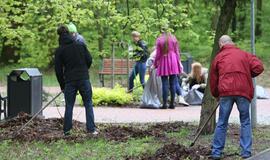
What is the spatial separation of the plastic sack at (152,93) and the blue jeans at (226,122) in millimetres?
6361

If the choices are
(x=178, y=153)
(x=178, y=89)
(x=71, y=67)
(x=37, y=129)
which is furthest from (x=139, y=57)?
(x=178, y=153)

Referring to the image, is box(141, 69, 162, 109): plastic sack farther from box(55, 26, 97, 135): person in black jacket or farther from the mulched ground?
box(55, 26, 97, 135): person in black jacket

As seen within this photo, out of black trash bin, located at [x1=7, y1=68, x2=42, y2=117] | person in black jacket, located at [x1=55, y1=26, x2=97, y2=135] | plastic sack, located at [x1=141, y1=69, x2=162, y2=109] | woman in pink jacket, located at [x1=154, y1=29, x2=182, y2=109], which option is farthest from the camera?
plastic sack, located at [x1=141, y1=69, x2=162, y2=109]

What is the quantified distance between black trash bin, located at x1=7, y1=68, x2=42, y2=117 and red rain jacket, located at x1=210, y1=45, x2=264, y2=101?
5022 millimetres

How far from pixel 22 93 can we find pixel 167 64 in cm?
361

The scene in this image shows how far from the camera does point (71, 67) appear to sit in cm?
1002

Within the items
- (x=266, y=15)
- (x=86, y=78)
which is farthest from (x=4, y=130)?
(x=266, y=15)

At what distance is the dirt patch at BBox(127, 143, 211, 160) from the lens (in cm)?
818

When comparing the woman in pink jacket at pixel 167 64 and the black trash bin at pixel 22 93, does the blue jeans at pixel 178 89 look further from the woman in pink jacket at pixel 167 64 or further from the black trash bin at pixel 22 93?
the black trash bin at pixel 22 93

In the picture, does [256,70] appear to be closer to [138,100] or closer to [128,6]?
[128,6]

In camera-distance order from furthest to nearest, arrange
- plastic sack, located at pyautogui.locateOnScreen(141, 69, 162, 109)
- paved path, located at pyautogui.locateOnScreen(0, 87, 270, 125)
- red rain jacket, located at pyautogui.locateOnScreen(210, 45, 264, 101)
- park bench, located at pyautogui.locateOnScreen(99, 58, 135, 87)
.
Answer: park bench, located at pyautogui.locateOnScreen(99, 58, 135, 87)
plastic sack, located at pyautogui.locateOnScreen(141, 69, 162, 109)
paved path, located at pyautogui.locateOnScreen(0, 87, 270, 125)
red rain jacket, located at pyautogui.locateOnScreen(210, 45, 264, 101)

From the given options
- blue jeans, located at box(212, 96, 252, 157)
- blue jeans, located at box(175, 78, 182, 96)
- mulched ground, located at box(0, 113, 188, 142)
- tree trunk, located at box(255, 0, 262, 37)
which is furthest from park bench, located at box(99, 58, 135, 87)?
tree trunk, located at box(255, 0, 262, 37)

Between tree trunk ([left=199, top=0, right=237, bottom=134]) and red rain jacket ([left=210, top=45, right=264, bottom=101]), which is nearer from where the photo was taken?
red rain jacket ([left=210, top=45, right=264, bottom=101])

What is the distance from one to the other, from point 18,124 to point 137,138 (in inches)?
97.9
